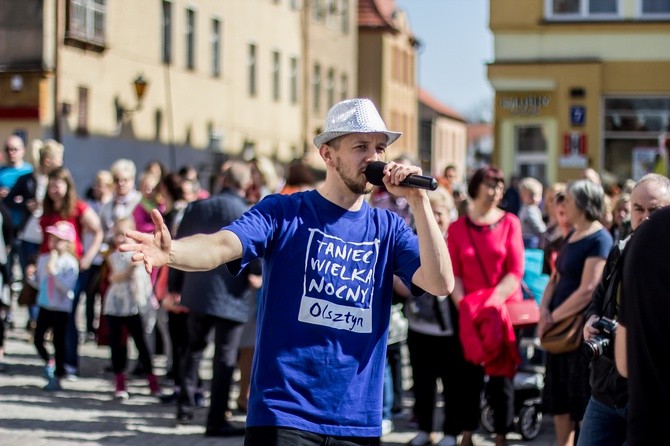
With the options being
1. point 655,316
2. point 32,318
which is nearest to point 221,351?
point 32,318

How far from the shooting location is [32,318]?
1437 cm

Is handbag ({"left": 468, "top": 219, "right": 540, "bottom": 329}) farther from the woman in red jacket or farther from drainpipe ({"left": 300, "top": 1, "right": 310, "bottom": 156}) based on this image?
drainpipe ({"left": 300, "top": 1, "right": 310, "bottom": 156})

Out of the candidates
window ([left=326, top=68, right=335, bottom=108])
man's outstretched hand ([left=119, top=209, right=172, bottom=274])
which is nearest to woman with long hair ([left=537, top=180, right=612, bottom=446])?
man's outstretched hand ([left=119, top=209, right=172, bottom=274])

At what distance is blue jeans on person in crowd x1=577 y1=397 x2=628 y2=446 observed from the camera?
19.5 ft

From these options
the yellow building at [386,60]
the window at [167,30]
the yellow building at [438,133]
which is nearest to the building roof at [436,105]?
the yellow building at [438,133]

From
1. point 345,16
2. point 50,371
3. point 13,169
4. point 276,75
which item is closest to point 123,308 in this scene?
point 50,371

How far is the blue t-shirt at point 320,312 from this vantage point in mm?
5168

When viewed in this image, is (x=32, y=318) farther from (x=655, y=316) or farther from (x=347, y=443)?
(x=655, y=316)

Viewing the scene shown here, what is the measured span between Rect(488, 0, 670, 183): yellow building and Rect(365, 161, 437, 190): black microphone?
2099cm

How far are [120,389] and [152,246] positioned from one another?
751 cm

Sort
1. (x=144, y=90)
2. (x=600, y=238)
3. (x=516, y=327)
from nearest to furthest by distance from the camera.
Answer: (x=600, y=238), (x=516, y=327), (x=144, y=90)

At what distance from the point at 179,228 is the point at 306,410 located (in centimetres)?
545

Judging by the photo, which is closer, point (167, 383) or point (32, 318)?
point (167, 383)

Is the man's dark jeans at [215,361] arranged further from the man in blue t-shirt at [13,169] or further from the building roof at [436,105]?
the building roof at [436,105]
